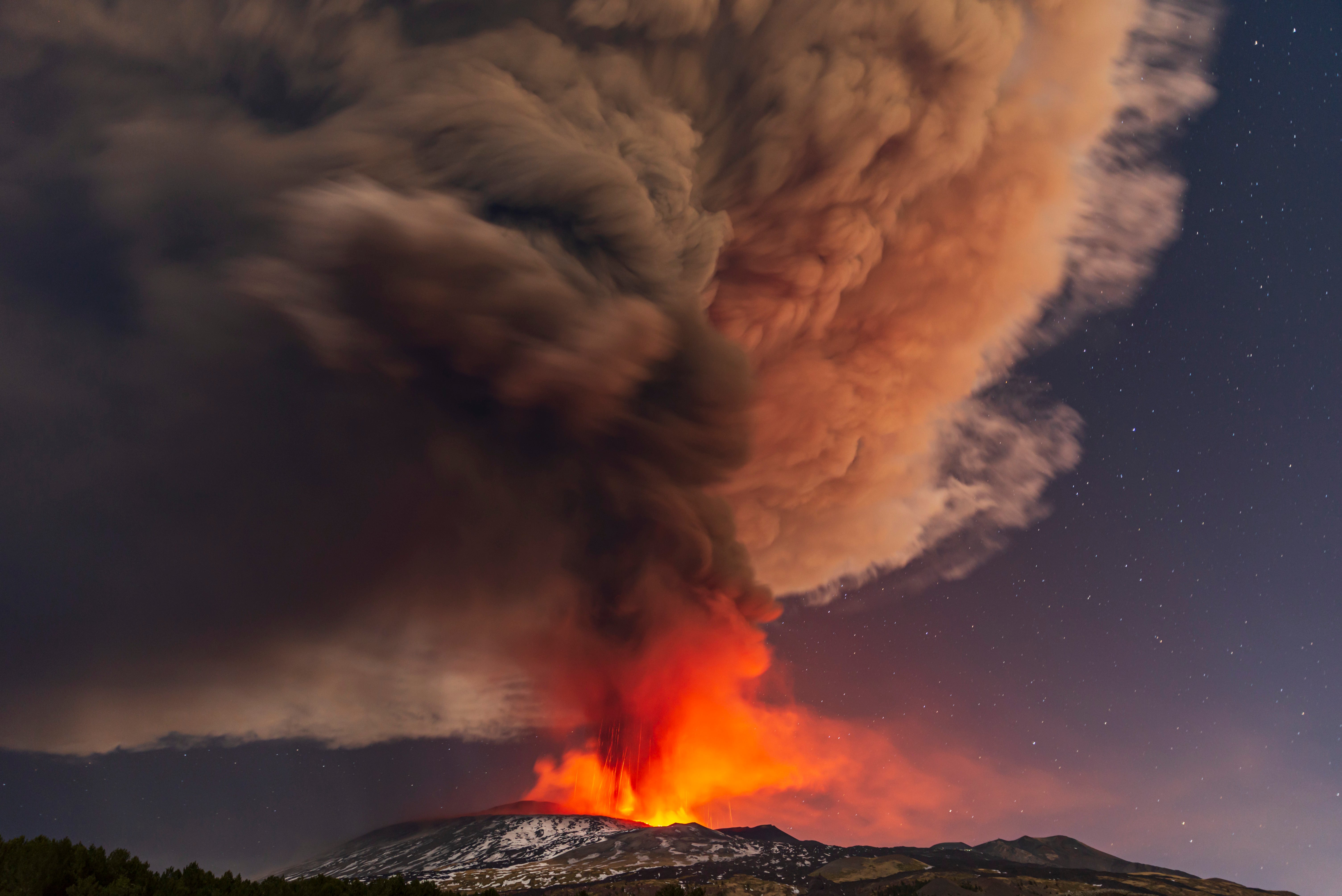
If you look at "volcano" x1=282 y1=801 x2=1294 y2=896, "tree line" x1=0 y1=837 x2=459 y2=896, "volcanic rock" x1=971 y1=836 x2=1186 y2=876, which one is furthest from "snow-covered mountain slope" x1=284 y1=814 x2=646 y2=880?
"tree line" x1=0 y1=837 x2=459 y2=896

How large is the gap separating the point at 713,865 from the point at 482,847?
7486 centimetres

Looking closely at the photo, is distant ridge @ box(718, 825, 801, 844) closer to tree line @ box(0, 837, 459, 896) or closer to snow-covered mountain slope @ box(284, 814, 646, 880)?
snow-covered mountain slope @ box(284, 814, 646, 880)

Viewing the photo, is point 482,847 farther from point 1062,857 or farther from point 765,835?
point 1062,857

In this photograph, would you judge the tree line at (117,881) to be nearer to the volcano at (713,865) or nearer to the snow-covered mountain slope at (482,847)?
the volcano at (713,865)

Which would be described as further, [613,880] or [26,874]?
[613,880]

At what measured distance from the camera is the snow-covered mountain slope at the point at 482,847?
156m

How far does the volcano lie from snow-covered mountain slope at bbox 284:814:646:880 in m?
0.47

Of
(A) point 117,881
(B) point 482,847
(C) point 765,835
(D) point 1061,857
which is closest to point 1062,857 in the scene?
(D) point 1061,857

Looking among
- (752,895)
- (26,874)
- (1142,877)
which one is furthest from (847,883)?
(26,874)

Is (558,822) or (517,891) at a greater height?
(558,822)

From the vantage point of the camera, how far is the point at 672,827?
497 feet

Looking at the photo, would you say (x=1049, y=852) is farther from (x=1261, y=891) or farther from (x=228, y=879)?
(x=228, y=879)

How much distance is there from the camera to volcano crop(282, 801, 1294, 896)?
354ft

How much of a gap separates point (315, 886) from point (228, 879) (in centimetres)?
421
